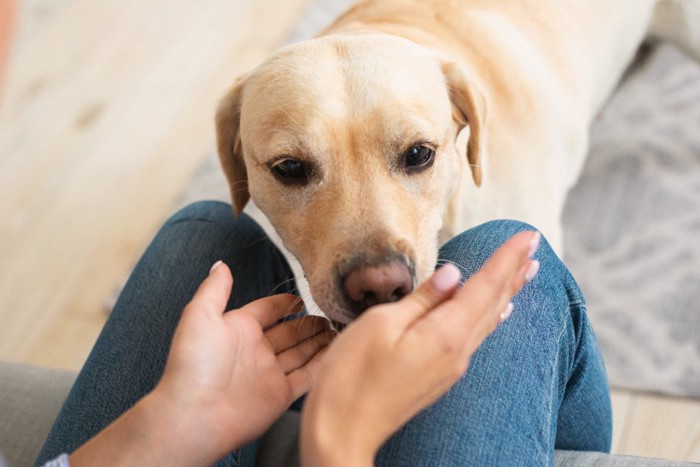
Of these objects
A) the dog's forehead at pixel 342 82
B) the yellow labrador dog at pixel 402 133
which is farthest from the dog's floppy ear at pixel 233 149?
the dog's forehead at pixel 342 82

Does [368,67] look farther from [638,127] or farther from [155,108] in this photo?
[155,108]

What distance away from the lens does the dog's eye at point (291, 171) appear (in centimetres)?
139

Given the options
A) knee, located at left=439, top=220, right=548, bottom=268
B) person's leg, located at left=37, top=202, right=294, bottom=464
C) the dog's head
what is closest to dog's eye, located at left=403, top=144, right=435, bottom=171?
the dog's head

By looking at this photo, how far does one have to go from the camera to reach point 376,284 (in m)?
1.19

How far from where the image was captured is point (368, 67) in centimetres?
140

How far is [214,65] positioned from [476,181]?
6.07ft

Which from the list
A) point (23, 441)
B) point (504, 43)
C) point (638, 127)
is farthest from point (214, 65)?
point (23, 441)

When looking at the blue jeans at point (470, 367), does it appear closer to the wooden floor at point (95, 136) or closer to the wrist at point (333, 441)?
the wrist at point (333, 441)

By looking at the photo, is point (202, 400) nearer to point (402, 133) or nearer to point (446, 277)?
point (446, 277)

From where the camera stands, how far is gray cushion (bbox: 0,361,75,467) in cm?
127

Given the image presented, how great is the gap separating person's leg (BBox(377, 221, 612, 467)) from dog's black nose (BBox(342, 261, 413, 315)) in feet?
0.48

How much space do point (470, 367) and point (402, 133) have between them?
19.1 inches

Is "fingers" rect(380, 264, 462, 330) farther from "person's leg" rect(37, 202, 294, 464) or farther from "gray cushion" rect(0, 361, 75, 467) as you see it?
"gray cushion" rect(0, 361, 75, 467)

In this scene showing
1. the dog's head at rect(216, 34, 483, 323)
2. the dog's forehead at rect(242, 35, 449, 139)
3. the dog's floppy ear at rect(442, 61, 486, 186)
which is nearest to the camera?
the dog's head at rect(216, 34, 483, 323)
